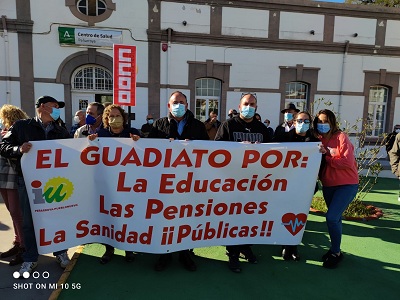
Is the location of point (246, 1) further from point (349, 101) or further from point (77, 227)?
point (77, 227)

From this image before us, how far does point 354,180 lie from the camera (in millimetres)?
3318

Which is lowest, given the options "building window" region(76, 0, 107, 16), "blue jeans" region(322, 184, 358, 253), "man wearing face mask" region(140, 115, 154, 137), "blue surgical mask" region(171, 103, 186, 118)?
"blue jeans" region(322, 184, 358, 253)

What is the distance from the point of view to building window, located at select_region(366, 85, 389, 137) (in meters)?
13.5

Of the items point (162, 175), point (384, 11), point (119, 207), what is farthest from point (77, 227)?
point (384, 11)

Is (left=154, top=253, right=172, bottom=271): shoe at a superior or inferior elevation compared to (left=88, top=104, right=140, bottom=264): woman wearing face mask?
inferior

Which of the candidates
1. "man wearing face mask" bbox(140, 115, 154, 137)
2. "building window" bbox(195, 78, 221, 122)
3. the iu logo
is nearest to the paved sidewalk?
the iu logo

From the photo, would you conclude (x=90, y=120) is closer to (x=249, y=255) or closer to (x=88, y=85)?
(x=249, y=255)

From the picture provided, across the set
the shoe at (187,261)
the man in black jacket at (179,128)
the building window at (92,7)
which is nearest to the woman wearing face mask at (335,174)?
the man in black jacket at (179,128)

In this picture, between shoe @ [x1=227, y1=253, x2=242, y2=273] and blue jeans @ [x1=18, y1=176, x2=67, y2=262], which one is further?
shoe @ [x1=227, y1=253, x2=242, y2=273]

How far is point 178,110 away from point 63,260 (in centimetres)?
221

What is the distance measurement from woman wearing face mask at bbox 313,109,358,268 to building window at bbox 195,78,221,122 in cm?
905

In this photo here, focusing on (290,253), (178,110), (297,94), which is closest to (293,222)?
(290,253)

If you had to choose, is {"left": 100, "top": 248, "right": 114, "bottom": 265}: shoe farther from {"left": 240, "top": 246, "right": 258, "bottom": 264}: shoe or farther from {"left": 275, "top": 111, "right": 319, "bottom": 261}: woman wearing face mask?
{"left": 275, "top": 111, "right": 319, "bottom": 261}: woman wearing face mask

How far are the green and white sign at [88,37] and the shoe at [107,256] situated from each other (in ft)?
30.9
